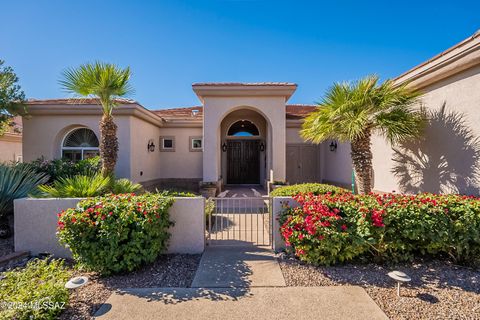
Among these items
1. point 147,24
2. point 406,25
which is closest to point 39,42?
point 147,24

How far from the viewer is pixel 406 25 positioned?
9.60m

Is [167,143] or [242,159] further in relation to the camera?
[242,159]

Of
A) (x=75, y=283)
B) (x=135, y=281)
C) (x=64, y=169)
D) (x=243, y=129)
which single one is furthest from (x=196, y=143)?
(x=75, y=283)

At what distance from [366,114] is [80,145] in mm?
12500

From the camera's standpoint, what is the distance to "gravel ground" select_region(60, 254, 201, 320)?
3.17 meters

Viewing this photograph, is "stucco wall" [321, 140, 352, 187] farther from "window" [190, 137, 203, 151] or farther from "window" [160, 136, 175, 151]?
"window" [160, 136, 175, 151]

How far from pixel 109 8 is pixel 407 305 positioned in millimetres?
12495

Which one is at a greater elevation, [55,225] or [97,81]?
[97,81]

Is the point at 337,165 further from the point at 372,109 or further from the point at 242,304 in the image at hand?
the point at 242,304

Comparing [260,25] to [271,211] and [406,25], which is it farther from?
[271,211]

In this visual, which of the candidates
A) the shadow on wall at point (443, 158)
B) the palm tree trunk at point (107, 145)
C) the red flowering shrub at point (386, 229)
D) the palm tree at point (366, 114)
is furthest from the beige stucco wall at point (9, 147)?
the shadow on wall at point (443, 158)

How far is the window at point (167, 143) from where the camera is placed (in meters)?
12.9

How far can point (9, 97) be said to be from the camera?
923cm

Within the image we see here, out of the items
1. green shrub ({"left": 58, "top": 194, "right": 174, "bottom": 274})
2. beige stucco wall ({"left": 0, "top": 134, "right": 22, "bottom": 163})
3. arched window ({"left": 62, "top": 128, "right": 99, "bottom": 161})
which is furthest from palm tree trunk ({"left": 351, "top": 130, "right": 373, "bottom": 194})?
beige stucco wall ({"left": 0, "top": 134, "right": 22, "bottom": 163})
